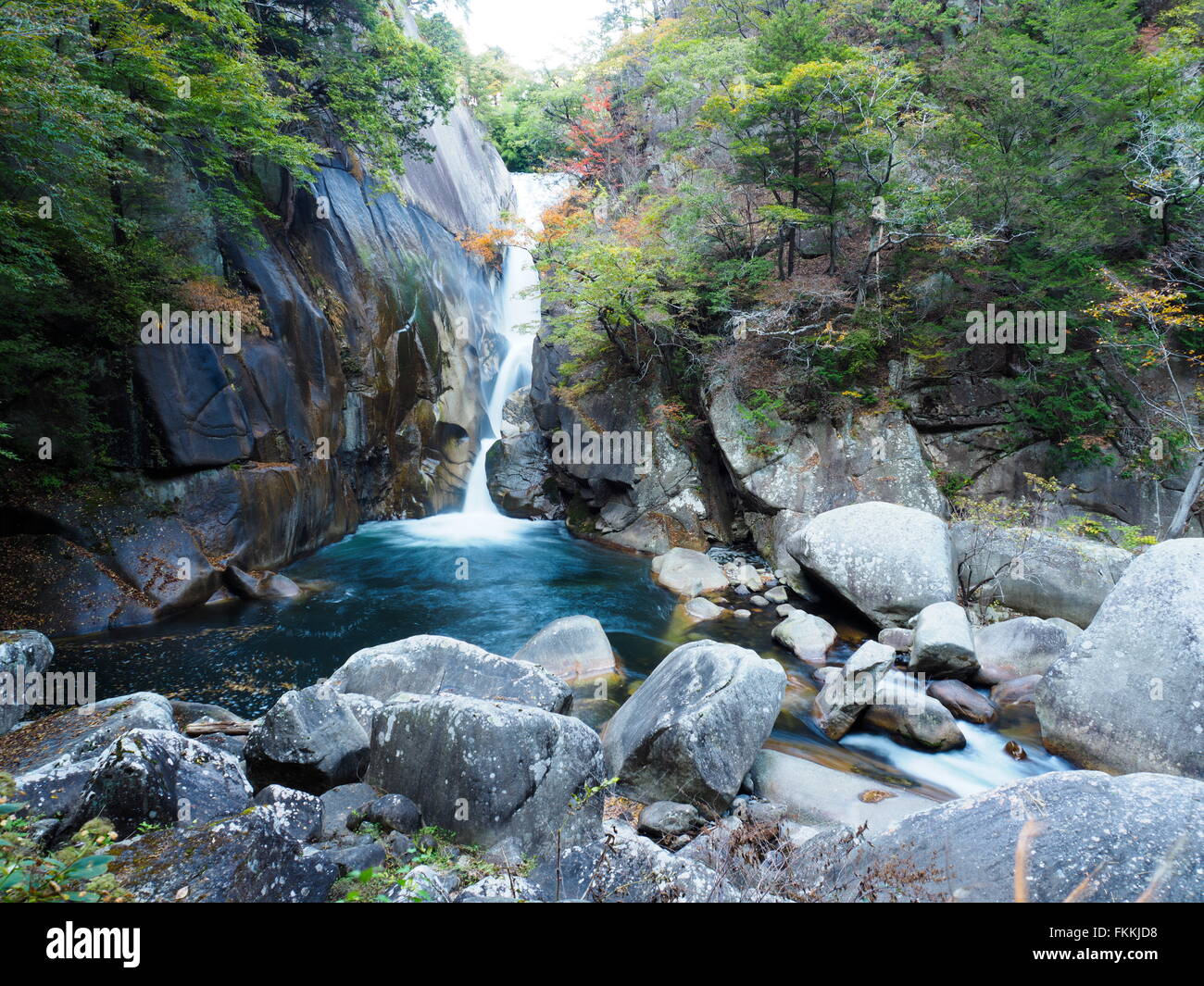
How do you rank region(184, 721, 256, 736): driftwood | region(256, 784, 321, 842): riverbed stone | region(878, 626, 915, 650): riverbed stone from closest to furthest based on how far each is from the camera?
region(256, 784, 321, 842): riverbed stone
region(184, 721, 256, 736): driftwood
region(878, 626, 915, 650): riverbed stone

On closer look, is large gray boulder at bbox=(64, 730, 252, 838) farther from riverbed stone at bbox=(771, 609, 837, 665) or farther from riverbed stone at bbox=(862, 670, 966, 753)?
riverbed stone at bbox=(771, 609, 837, 665)

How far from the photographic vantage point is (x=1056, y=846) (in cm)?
319

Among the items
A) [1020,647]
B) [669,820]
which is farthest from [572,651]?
[1020,647]

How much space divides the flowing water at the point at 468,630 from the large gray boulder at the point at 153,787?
3996mm

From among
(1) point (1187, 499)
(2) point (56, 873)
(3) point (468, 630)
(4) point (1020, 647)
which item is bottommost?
(3) point (468, 630)

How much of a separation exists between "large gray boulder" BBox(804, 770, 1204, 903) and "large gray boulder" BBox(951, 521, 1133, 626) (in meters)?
6.89

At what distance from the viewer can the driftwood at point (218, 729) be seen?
589cm

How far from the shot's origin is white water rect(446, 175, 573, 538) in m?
18.9

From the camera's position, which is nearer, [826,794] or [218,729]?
[826,794]

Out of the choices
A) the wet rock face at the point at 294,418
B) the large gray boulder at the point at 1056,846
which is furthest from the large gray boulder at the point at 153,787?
the wet rock face at the point at 294,418

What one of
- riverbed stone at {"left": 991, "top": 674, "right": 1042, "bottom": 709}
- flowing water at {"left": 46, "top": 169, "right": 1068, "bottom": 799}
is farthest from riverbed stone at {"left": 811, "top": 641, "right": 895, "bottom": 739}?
riverbed stone at {"left": 991, "top": 674, "right": 1042, "bottom": 709}

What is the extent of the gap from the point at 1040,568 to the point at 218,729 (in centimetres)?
1189

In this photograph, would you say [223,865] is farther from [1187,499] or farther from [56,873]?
[1187,499]
